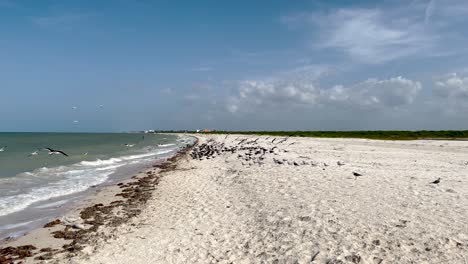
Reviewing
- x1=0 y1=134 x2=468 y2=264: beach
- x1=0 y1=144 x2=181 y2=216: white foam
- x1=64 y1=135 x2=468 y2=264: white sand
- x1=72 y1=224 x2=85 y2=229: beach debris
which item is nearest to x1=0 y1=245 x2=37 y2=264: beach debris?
x1=0 y1=134 x2=468 y2=264: beach

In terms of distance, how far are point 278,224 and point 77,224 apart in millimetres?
6700

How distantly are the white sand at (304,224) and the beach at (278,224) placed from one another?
26 millimetres

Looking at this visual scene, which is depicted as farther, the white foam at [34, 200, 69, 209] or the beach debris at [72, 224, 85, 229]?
the white foam at [34, 200, 69, 209]

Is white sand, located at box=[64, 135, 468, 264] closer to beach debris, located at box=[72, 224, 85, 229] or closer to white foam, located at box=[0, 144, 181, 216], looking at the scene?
beach debris, located at box=[72, 224, 85, 229]

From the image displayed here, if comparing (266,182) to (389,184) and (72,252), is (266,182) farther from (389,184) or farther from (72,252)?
(72,252)

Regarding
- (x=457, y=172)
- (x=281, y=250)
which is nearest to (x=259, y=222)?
(x=281, y=250)

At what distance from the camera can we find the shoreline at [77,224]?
983cm

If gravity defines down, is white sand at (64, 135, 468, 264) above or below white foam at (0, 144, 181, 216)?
above

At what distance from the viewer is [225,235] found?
33.1 ft

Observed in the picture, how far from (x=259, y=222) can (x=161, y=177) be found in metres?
13.9

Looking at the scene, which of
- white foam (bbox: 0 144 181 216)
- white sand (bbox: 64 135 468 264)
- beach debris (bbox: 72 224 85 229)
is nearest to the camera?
white sand (bbox: 64 135 468 264)

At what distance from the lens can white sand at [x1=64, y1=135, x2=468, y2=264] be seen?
26.9ft

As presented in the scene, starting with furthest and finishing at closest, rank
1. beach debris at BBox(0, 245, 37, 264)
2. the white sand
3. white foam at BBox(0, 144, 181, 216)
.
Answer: white foam at BBox(0, 144, 181, 216), beach debris at BBox(0, 245, 37, 264), the white sand

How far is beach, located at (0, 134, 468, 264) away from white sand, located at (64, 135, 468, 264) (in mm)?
26
